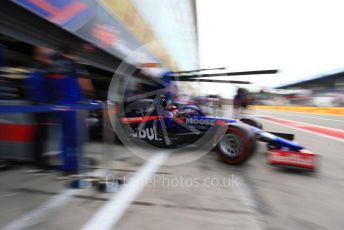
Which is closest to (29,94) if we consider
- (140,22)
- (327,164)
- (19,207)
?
(19,207)

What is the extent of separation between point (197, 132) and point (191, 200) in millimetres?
1854

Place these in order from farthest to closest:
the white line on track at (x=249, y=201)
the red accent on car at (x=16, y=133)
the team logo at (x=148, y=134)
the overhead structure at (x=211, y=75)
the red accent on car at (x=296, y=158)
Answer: the team logo at (x=148, y=134)
the red accent on car at (x=296, y=158)
the overhead structure at (x=211, y=75)
the red accent on car at (x=16, y=133)
the white line on track at (x=249, y=201)

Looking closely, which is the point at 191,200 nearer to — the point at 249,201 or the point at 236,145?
the point at 249,201

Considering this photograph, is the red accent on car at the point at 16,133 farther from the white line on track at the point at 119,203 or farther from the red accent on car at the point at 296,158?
the red accent on car at the point at 296,158

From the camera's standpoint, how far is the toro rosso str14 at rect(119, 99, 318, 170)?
11.1ft

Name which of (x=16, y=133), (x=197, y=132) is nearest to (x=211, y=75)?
(x=197, y=132)

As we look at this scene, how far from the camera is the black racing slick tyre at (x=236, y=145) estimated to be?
3352 millimetres

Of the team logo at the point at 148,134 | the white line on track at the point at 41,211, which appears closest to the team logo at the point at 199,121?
the team logo at the point at 148,134

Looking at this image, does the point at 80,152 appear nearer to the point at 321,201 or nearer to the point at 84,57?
the point at 84,57

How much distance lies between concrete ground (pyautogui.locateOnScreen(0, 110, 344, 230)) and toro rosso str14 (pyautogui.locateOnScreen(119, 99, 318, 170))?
25 centimetres

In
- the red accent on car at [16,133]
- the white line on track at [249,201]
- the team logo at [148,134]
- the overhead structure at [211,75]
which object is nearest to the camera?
the white line on track at [249,201]

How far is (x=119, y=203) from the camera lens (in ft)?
7.22

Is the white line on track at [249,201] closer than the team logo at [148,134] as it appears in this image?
Yes

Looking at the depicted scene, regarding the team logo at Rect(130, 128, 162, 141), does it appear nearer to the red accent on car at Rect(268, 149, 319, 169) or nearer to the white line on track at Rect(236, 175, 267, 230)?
the white line on track at Rect(236, 175, 267, 230)
